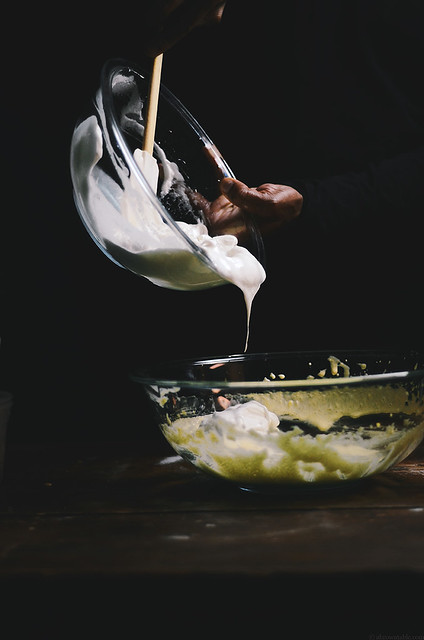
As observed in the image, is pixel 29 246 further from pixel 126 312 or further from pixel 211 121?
pixel 211 121

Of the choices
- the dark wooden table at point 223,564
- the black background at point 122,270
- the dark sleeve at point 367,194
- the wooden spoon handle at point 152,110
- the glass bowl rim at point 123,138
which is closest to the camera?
the dark wooden table at point 223,564

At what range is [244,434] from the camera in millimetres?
904

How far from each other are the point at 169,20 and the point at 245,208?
0.34 meters

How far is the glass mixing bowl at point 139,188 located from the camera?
90cm

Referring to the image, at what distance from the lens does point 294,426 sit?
36.1 inches

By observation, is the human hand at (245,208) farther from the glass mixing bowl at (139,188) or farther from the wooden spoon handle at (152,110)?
the wooden spoon handle at (152,110)

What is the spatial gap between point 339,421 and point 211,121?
1.04m

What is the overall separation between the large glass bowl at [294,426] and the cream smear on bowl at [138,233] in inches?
6.6

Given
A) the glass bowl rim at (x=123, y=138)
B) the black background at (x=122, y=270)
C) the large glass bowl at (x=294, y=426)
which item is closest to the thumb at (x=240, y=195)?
the glass bowl rim at (x=123, y=138)

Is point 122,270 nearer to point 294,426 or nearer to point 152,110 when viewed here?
point 152,110

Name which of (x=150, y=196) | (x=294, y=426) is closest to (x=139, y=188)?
(x=150, y=196)

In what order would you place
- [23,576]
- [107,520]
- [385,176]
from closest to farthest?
1. [23,576]
2. [107,520]
3. [385,176]

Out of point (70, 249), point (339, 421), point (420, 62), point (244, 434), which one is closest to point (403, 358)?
point (339, 421)

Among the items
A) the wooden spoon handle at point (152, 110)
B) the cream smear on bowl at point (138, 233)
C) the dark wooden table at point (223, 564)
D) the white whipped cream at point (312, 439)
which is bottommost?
the dark wooden table at point (223, 564)
